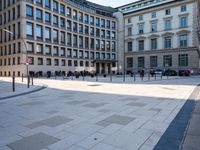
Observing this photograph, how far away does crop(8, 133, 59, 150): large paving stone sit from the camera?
378cm

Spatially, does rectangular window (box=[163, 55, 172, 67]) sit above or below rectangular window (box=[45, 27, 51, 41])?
below

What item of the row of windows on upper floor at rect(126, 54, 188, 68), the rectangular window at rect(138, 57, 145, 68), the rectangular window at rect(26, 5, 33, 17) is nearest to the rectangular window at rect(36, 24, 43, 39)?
the rectangular window at rect(26, 5, 33, 17)

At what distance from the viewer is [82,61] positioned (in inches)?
2121

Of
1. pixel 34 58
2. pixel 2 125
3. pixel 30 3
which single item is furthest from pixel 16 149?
pixel 30 3

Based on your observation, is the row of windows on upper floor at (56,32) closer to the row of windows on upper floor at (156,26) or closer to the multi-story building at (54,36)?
the multi-story building at (54,36)

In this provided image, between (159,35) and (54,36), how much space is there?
30212mm

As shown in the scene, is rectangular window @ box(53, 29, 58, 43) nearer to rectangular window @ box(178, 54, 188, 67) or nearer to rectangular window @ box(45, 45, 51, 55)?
rectangular window @ box(45, 45, 51, 55)

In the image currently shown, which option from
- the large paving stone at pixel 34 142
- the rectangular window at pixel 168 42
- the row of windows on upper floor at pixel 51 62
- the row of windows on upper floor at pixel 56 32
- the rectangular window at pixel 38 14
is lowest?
the large paving stone at pixel 34 142

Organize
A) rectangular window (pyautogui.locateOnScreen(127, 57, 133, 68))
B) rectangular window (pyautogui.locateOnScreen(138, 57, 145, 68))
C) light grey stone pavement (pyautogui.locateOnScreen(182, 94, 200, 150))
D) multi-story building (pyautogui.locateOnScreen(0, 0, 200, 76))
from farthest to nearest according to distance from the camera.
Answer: rectangular window (pyautogui.locateOnScreen(127, 57, 133, 68)) < rectangular window (pyautogui.locateOnScreen(138, 57, 145, 68)) < multi-story building (pyautogui.locateOnScreen(0, 0, 200, 76)) < light grey stone pavement (pyautogui.locateOnScreen(182, 94, 200, 150))

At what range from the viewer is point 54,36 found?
154 ft

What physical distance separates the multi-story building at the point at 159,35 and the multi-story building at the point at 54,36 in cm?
591

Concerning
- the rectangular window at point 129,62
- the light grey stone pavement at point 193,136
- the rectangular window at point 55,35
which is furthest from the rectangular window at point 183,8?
the light grey stone pavement at point 193,136

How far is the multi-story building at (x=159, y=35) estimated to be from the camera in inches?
1893

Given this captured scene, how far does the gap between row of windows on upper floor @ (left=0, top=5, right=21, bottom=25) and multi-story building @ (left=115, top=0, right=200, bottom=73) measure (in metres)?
34.0
